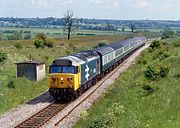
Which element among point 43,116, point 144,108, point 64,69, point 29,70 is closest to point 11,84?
point 29,70

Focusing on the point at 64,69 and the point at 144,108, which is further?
the point at 64,69

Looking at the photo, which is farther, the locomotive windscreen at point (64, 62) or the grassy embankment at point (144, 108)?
the locomotive windscreen at point (64, 62)

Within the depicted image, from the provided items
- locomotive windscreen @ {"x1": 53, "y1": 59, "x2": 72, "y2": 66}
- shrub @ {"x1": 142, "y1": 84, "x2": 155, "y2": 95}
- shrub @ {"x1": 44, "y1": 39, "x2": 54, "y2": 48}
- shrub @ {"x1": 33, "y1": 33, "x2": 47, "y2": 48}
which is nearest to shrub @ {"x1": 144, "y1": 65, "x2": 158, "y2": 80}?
shrub @ {"x1": 142, "y1": 84, "x2": 155, "y2": 95}

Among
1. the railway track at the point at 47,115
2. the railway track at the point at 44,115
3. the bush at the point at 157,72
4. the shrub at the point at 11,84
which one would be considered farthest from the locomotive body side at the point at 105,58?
the bush at the point at 157,72

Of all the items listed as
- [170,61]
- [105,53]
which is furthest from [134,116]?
[105,53]

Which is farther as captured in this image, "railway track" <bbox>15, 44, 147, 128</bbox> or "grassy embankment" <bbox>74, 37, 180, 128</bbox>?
"railway track" <bbox>15, 44, 147, 128</bbox>

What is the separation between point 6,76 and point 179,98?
70.5ft

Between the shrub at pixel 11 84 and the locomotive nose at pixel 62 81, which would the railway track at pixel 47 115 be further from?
the shrub at pixel 11 84

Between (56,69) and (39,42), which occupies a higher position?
A: (56,69)

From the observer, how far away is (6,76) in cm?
3828

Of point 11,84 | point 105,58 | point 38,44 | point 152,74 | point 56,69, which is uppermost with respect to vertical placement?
point 56,69

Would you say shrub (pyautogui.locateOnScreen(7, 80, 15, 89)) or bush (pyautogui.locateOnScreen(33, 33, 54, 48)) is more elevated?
bush (pyautogui.locateOnScreen(33, 33, 54, 48))

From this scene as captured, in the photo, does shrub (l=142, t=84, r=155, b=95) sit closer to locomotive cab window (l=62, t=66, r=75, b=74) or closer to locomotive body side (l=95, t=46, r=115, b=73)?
locomotive cab window (l=62, t=66, r=75, b=74)

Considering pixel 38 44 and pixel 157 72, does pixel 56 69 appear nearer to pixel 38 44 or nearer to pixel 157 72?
pixel 157 72
